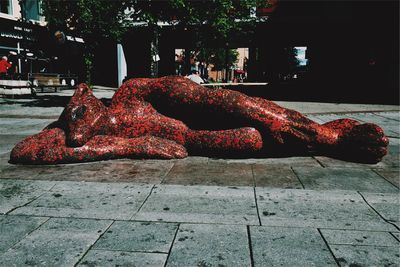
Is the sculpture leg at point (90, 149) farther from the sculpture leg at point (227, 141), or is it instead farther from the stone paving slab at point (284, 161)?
the stone paving slab at point (284, 161)

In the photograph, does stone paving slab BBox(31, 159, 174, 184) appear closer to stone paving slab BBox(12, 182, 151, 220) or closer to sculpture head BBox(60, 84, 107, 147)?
stone paving slab BBox(12, 182, 151, 220)

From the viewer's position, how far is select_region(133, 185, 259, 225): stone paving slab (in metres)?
2.62

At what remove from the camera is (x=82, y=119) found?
4.12 metres

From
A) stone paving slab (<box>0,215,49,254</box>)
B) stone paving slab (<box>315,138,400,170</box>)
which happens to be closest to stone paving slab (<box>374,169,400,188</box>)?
stone paving slab (<box>315,138,400,170</box>)

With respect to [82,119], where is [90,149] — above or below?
below

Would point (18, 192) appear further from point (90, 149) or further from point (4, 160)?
point (4, 160)

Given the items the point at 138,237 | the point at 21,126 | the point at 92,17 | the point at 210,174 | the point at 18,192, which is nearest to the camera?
the point at 138,237

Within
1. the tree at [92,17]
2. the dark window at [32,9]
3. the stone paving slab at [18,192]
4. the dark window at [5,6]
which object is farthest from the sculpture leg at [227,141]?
the dark window at [32,9]

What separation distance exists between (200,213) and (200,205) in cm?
16

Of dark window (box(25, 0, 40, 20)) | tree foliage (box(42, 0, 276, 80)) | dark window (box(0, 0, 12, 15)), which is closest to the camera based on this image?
tree foliage (box(42, 0, 276, 80))

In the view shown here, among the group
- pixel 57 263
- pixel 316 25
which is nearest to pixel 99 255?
pixel 57 263

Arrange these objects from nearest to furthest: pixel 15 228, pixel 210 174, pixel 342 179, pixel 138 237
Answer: pixel 138 237, pixel 15 228, pixel 342 179, pixel 210 174

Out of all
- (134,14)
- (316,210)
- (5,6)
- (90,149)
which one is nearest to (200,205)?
(316,210)

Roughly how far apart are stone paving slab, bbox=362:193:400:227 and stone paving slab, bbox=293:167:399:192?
0.16m
